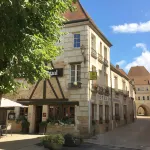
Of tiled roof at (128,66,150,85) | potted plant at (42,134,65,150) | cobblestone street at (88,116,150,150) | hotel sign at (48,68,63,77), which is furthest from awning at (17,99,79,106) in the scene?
tiled roof at (128,66,150,85)

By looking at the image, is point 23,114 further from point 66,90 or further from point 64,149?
point 64,149

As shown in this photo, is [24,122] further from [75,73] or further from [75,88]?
[75,73]

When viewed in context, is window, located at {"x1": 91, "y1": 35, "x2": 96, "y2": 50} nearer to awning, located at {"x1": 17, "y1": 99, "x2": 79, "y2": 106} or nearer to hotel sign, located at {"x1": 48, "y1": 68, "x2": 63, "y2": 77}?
hotel sign, located at {"x1": 48, "y1": 68, "x2": 63, "y2": 77}

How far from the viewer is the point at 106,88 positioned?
20.1 meters

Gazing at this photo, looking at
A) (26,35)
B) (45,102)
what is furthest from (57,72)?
(26,35)

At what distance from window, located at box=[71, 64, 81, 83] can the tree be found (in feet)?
25.9

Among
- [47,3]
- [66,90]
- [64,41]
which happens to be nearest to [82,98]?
[66,90]

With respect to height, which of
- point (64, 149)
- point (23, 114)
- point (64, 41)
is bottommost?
point (64, 149)

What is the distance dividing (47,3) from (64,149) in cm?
682

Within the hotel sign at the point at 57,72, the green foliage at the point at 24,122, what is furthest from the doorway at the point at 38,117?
the hotel sign at the point at 57,72

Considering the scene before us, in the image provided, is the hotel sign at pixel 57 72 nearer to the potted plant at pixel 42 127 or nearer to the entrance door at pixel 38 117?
the entrance door at pixel 38 117

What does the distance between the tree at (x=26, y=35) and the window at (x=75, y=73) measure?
7.88 metres

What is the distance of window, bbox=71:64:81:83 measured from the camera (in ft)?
54.0

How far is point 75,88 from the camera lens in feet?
52.8
